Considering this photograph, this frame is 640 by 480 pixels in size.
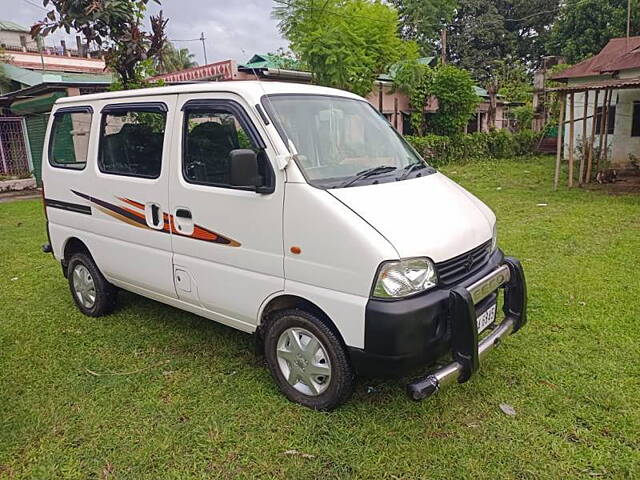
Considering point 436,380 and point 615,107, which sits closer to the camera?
point 436,380

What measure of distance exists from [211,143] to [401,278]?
1.61m

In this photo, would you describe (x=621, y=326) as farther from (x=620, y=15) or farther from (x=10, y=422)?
(x=620, y=15)

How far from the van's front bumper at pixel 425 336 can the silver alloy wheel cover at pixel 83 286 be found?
295 centimetres

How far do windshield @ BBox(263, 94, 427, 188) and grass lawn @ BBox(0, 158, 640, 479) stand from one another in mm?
1432

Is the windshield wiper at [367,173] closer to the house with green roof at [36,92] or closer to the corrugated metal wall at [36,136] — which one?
the house with green roof at [36,92]

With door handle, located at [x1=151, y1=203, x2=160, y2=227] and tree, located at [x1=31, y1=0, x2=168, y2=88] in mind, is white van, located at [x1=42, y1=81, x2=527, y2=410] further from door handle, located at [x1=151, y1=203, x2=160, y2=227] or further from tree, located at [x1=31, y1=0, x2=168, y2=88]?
tree, located at [x1=31, y1=0, x2=168, y2=88]

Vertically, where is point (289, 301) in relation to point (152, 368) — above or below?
above

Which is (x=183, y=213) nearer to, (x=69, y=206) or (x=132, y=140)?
(x=132, y=140)

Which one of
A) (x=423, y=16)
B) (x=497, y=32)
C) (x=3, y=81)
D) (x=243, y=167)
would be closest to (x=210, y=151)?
(x=243, y=167)

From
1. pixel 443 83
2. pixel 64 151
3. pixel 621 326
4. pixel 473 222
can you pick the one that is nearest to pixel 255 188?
pixel 473 222

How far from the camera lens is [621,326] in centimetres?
396

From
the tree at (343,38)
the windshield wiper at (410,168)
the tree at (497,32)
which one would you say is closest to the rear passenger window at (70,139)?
the windshield wiper at (410,168)

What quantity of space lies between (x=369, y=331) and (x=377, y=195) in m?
0.78

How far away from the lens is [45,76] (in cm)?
1361
